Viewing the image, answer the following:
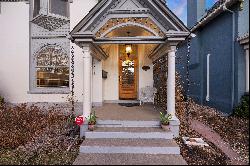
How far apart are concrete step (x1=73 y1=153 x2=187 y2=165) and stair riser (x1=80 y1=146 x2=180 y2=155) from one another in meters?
0.17

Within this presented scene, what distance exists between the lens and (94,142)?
7.54 m

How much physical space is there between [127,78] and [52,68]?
165 inches

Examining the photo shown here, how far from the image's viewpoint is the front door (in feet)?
47.1

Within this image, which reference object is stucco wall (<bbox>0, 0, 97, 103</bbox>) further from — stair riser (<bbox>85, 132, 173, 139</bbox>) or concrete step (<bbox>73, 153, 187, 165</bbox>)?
concrete step (<bbox>73, 153, 187, 165</bbox>)

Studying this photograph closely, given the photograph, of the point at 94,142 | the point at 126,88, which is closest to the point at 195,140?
the point at 94,142

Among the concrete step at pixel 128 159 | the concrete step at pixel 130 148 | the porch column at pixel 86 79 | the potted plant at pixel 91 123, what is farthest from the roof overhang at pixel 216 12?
the potted plant at pixel 91 123

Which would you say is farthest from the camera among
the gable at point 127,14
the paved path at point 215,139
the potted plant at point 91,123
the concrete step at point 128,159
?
the gable at point 127,14

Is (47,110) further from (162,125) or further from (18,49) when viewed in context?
(162,125)

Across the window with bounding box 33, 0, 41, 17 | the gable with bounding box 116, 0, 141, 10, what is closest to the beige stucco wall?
the window with bounding box 33, 0, 41, 17

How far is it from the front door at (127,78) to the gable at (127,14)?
18.5 feet

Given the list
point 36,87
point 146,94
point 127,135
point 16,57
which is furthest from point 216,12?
point 16,57

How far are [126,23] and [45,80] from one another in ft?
22.6

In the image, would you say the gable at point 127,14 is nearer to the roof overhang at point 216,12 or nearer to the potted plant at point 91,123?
the potted plant at point 91,123

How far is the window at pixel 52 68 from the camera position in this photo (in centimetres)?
1358
